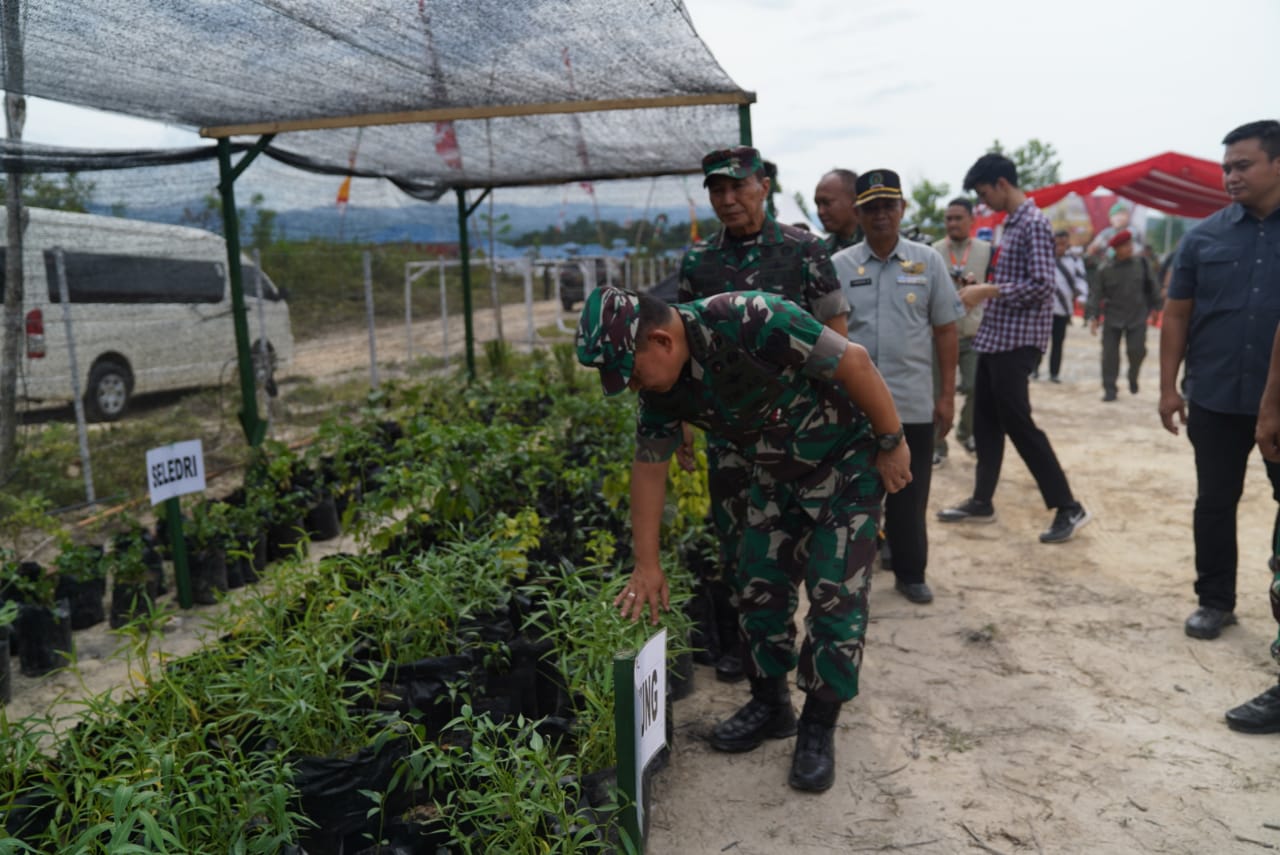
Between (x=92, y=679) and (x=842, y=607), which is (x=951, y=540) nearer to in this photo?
(x=842, y=607)

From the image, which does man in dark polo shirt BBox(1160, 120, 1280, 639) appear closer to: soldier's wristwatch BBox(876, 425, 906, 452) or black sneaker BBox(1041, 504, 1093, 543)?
black sneaker BBox(1041, 504, 1093, 543)

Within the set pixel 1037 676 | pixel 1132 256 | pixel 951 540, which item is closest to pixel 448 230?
pixel 951 540

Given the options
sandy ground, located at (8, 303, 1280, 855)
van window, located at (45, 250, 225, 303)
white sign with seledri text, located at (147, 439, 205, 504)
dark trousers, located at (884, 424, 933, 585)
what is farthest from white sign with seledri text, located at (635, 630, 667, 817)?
van window, located at (45, 250, 225, 303)

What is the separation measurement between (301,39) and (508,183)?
425cm

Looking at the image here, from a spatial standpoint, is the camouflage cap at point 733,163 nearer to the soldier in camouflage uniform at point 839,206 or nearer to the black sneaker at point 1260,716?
the soldier in camouflage uniform at point 839,206

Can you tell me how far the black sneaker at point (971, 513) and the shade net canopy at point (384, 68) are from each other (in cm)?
266

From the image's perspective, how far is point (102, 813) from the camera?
1.83 metres

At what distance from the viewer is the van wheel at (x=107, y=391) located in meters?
7.49

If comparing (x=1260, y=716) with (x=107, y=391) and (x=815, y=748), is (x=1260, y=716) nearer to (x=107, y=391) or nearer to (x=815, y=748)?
(x=815, y=748)

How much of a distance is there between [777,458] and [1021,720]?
1.36m

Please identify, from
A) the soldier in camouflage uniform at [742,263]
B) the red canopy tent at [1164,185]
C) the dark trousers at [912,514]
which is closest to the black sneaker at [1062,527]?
the dark trousers at [912,514]

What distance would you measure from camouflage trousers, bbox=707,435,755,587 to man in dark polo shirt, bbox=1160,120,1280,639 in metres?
1.88

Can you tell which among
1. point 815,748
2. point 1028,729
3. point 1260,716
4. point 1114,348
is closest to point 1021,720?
point 1028,729

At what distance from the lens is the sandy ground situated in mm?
2389
